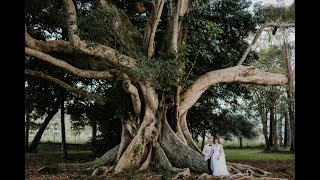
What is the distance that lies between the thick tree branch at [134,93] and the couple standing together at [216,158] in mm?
2749

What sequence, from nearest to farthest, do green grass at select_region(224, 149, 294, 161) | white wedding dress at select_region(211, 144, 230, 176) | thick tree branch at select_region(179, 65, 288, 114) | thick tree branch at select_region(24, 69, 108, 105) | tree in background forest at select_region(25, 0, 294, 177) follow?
tree in background forest at select_region(25, 0, 294, 177) → white wedding dress at select_region(211, 144, 230, 176) → thick tree branch at select_region(24, 69, 108, 105) → thick tree branch at select_region(179, 65, 288, 114) → green grass at select_region(224, 149, 294, 161)

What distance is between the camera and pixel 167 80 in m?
11.0

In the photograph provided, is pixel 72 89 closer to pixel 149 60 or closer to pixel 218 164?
pixel 149 60

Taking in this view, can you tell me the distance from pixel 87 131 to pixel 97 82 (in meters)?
29.8

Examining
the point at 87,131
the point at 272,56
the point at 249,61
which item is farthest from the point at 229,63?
the point at 87,131

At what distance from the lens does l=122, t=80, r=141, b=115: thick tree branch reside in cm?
1134

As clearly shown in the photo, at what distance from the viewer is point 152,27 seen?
1188cm

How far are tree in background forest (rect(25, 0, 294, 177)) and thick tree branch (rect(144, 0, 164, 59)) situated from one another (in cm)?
3

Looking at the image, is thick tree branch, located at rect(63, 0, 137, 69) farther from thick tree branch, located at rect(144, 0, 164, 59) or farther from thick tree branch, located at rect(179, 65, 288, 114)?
thick tree branch, located at rect(179, 65, 288, 114)

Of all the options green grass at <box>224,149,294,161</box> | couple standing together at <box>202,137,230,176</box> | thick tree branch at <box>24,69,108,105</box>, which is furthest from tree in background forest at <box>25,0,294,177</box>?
green grass at <box>224,149,294,161</box>

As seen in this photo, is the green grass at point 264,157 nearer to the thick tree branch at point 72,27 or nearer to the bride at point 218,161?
the bride at point 218,161

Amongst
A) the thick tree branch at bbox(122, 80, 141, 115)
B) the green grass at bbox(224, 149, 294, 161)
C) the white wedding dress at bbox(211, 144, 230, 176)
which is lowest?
the green grass at bbox(224, 149, 294, 161)

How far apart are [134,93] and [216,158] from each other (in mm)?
3282
